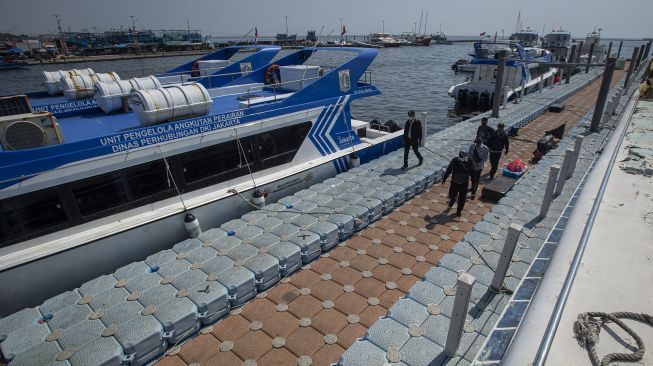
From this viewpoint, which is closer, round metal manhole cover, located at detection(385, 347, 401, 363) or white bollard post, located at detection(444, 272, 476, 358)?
white bollard post, located at detection(444, 272, 476, 358)

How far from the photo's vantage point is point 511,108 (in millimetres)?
18578

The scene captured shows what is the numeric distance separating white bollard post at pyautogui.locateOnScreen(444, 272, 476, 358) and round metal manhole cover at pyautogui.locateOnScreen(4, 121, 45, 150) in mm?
6905

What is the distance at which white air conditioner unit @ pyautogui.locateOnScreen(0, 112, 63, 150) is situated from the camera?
18.2 ft

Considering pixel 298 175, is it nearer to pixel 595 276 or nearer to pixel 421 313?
pixel 421 313

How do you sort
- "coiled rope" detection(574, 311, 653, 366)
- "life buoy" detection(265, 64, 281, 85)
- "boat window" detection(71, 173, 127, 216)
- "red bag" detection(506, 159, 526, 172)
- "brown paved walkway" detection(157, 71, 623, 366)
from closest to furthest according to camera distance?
"coiled rope" detection(574, 311, 653, 366), "brown paved walkway" detection(157, 71, 623, 366), "boat window" detection(71, 173, 127, 216), "red bag" detection(506, 159, 526, 172), "life buoy" detection(265, 64, 281, 85)

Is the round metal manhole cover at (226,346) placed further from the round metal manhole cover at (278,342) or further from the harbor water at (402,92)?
the harbor water at (402,92)

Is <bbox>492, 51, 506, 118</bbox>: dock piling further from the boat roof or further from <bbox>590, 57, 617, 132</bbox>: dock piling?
the boat roof

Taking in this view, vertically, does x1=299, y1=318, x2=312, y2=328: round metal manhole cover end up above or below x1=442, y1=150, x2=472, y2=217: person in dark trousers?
below

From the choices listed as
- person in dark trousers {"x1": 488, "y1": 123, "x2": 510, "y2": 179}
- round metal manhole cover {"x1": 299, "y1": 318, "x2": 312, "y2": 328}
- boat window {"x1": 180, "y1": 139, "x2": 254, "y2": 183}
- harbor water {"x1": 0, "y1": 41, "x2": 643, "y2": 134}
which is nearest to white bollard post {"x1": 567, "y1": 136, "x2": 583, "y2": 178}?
person in dark trousers {"x1": 488, "y1": 123, "x2": 510, "y2": 179}

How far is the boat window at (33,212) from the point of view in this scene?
18.1 feet

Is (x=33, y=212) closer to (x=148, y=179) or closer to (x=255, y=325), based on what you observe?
(x=148, y=179)

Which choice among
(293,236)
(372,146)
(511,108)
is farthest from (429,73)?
(293,236)

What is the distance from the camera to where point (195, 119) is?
7289mm

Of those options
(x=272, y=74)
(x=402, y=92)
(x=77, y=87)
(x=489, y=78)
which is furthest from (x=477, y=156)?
(x=402, y=92)
